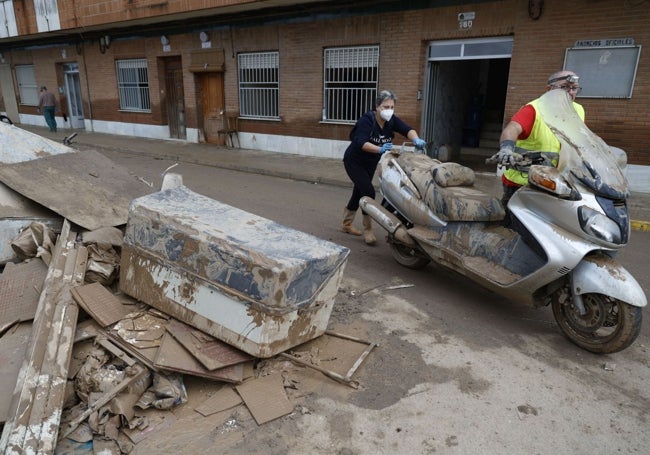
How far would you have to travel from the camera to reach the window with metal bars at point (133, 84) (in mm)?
17469

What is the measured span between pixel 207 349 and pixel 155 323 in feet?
1.77

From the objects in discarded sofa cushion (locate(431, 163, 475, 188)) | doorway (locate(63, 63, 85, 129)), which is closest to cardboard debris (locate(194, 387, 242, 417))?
discarded sofa cushion (locate(431, 163, 475, 188))

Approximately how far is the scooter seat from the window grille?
79.2 feet

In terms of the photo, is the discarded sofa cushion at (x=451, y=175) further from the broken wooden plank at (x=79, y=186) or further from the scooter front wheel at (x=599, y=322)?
the broken wooden plank at (x=79, y=186)

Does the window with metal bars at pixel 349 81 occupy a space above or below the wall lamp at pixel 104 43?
below

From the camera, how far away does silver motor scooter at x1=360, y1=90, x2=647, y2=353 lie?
3.26 meters

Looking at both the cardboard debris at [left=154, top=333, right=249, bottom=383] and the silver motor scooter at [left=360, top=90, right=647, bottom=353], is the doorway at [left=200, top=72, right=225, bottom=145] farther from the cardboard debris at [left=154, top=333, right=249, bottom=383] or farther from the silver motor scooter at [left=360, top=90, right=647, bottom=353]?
the cardboard debris at [left=154, top=333, right=249, bottom=383]

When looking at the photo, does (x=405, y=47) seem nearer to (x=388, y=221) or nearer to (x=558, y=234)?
(x=388, y=221)

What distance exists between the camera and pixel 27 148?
17.8 feet

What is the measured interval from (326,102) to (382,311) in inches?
377

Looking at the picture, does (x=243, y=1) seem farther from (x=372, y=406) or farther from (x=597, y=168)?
(x=372, y=406)

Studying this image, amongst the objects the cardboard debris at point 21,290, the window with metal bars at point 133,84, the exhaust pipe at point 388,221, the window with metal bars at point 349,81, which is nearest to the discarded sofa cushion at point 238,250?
the cardboard debris at point 21,290

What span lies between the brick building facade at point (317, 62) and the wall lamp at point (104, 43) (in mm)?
80

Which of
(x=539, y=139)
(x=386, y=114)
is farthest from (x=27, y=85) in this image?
(x=539, y=139)
